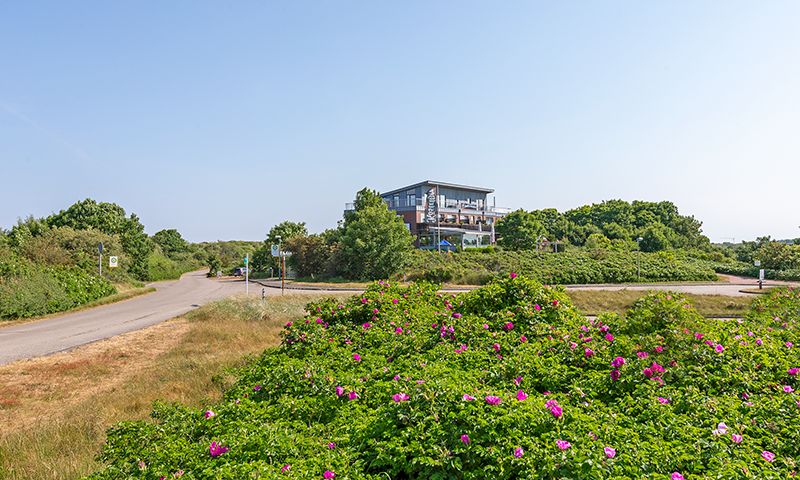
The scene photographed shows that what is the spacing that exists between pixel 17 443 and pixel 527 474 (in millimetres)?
6285

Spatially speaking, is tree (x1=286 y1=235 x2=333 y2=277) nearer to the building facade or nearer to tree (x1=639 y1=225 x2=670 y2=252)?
the building facade

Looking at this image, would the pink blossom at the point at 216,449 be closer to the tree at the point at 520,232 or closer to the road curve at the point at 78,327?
the road curve at the point at 78,327

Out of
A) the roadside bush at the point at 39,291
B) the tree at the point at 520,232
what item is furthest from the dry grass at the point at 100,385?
the tree at the point at 520,232

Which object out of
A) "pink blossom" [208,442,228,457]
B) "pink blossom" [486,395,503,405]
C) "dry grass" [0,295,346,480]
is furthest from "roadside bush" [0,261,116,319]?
"pink blossom" [486,395,503,405]

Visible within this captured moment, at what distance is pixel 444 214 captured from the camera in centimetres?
6191

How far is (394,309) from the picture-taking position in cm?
694

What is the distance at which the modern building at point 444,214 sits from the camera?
59.1 m

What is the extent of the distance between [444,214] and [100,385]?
54929mm

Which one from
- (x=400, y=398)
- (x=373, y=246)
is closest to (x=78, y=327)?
(x=400, y=398)

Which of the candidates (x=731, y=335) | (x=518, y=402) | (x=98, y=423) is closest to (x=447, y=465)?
(x=518, y=402)

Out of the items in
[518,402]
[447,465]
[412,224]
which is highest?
[412,224]

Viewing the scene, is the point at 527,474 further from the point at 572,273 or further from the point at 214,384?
the point at 572,273

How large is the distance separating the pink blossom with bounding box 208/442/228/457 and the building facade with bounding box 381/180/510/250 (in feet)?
168

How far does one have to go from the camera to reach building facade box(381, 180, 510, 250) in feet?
194
